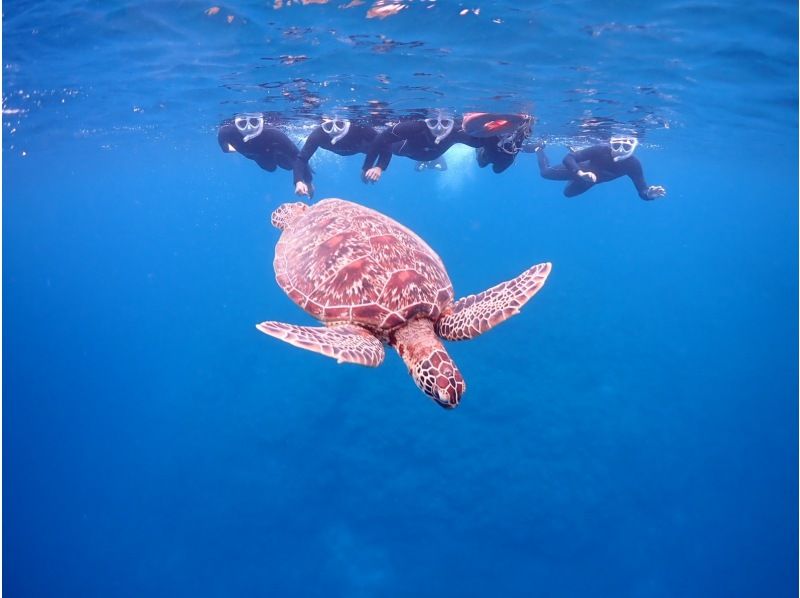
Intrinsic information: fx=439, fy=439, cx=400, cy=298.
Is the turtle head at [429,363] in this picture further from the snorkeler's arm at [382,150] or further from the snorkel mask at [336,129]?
the snorkel mask at [336,129]

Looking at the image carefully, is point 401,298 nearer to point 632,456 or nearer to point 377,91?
point 377,91

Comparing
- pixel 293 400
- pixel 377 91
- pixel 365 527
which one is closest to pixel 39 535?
pixel 293 400

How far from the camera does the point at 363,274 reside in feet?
18.5

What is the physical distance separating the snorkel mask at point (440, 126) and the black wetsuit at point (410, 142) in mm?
115

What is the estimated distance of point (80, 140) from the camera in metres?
24.3

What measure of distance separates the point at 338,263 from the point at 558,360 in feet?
36.1

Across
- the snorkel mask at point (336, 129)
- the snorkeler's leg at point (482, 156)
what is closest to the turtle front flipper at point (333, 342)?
→ the snorkel mask at point (336, 129)

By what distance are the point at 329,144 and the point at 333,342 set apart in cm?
929

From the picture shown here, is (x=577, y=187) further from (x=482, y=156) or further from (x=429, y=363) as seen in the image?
(x=429, y=363)

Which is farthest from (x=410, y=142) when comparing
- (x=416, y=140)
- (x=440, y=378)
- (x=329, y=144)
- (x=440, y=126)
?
(x=440, y=378)

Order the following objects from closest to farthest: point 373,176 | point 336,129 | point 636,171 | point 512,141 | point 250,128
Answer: point 373,176, point 512,141, point 250,128, point 336,129, point 636,171

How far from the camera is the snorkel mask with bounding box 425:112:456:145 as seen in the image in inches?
514

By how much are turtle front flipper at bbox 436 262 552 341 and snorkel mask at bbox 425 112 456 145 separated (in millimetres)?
8585

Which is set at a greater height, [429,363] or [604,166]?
[429,363]
